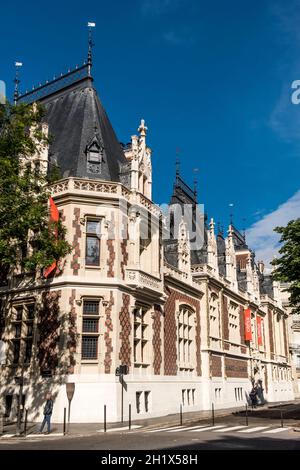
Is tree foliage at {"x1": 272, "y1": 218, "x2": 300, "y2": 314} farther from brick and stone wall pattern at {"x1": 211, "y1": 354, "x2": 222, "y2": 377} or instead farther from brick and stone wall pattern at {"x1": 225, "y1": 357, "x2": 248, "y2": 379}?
brick and stone wall pattern at {"x1": 225, "y1": 357, "x2": 248, "y2": 379}

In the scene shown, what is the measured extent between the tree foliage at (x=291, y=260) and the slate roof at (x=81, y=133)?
33.0 ft

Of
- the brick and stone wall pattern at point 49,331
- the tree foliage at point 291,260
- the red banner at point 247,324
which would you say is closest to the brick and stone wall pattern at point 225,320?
the red banner at point 247,324

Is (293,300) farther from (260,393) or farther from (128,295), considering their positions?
(260,393)

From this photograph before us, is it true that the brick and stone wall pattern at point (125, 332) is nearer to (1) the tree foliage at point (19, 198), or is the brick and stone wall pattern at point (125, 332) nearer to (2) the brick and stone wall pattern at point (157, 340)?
(2) the brick and stone wall pattern at point (157, 340)

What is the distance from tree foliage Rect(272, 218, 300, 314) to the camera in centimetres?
2661

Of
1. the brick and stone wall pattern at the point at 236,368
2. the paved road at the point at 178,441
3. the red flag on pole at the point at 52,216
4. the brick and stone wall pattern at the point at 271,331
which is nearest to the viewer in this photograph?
the paved road at the point at 178,441

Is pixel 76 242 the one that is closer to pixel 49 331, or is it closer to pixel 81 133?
pixel 49 331

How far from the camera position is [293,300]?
88.7 feet

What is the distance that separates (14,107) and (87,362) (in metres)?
12.3

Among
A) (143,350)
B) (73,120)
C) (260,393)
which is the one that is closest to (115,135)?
(73,120)

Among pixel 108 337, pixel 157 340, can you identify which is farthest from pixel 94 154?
pixel 157 340

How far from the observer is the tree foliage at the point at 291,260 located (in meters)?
26.6

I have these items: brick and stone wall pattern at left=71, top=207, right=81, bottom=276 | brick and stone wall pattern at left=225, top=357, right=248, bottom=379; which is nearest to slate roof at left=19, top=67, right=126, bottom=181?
brick and stone wall pattern at left=71, top=207, right=81, bottom=276

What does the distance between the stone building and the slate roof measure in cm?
9
